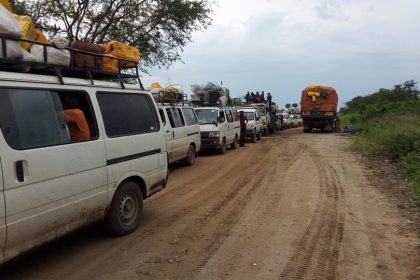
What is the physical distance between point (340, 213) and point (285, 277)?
3.04 m

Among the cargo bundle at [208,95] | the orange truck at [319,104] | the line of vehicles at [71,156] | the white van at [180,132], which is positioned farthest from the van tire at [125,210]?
the orange truck at [319,104]

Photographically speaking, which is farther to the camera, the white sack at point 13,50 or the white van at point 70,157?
the white sack at point 13,50

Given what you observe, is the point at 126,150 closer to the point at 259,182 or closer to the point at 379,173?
the point at 259,182

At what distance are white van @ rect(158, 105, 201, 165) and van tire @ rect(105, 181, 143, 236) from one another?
18.4ft

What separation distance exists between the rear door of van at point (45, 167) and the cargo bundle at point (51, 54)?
281 millimetres

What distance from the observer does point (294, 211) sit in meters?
7.54

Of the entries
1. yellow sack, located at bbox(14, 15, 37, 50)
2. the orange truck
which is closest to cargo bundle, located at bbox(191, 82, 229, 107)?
the orange truck

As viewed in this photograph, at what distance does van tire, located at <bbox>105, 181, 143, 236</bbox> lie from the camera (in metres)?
5.73

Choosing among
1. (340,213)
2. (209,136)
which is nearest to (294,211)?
(340,213)

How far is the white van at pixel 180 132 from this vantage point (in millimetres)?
12086

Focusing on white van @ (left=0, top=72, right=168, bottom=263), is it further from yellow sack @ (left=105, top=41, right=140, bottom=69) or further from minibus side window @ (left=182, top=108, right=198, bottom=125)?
minibus side window @ (left=182, top=108, right=198, bottom=125)

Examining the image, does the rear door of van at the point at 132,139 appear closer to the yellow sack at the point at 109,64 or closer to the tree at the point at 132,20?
the yellow sack at the point at 109,64

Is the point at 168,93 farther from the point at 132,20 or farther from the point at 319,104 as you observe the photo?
the point at 319,104

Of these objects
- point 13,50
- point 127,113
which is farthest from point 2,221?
point 127,113
